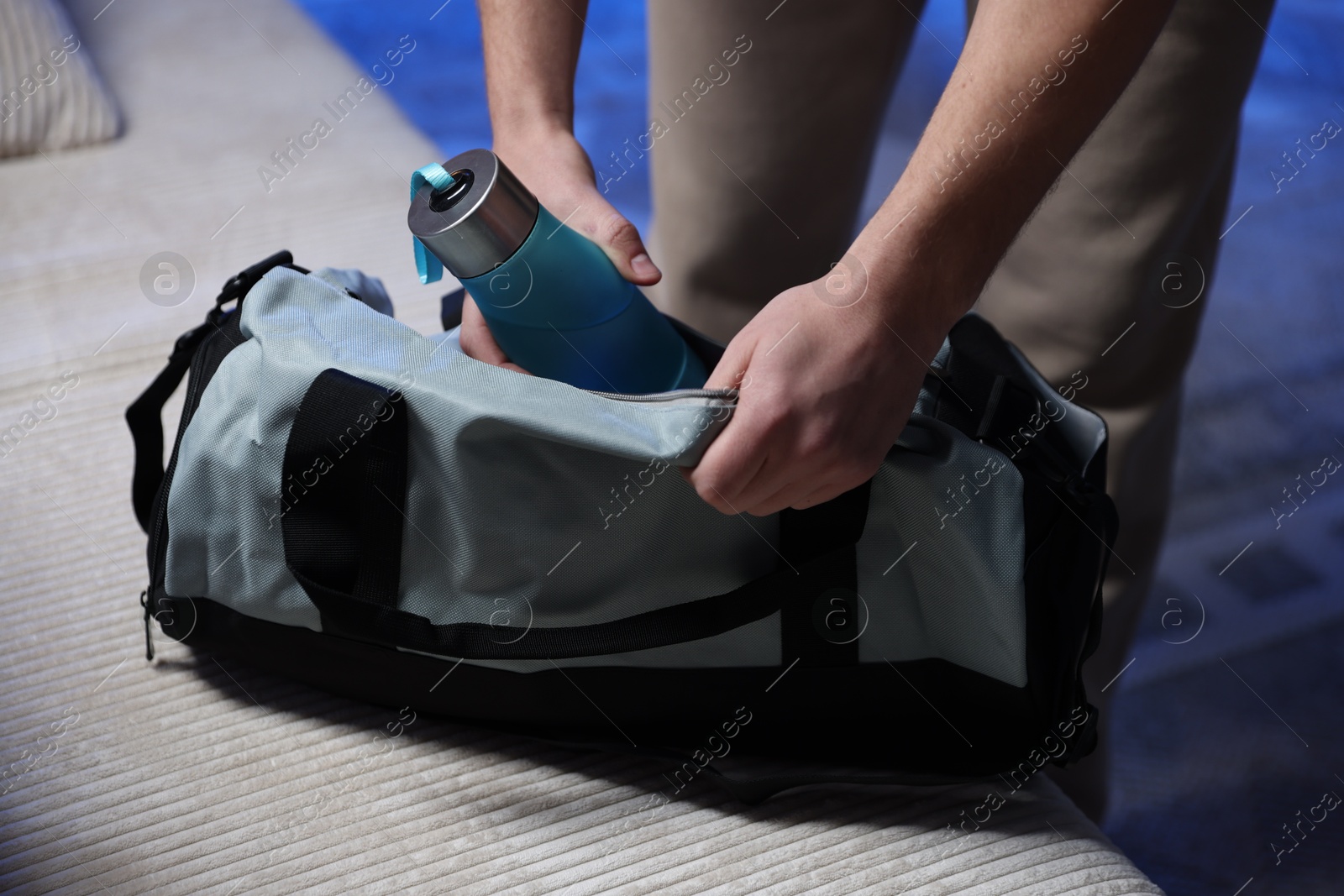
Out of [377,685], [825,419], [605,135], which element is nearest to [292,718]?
[377,685]

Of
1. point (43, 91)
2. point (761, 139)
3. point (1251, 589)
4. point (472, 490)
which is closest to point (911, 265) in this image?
point (472, 490)

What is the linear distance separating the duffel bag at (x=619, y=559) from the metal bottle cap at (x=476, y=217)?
0.06 metres

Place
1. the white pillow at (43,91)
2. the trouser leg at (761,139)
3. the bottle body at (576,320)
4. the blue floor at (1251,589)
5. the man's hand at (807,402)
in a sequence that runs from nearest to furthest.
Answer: the man's hand at (807,402), the bottle body at (576,320), the trouser leg at (761,139), the blue floor at (1251,589), the white pillow at (43,91)

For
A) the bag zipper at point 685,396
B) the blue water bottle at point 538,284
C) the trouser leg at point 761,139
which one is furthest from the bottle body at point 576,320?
the trouser leg at point 761,139

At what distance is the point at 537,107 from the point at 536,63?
1.4 inches

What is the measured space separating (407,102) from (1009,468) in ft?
8.17

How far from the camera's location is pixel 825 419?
0.55 meters

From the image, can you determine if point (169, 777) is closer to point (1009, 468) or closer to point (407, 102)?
point (1009, 468)

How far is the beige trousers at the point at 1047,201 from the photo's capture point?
0.79 meters

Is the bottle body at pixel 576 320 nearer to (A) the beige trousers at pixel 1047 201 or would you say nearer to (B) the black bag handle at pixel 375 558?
(B) the black bag handle at pixel 375 558

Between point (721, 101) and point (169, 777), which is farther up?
point (721, 101)

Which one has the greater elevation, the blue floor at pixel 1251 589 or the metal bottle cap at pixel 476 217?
the metal bottle cap at pixel 476 217

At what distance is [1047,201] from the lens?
86 centimetres

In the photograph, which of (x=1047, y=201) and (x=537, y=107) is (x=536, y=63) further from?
(x=1047, y=201)
